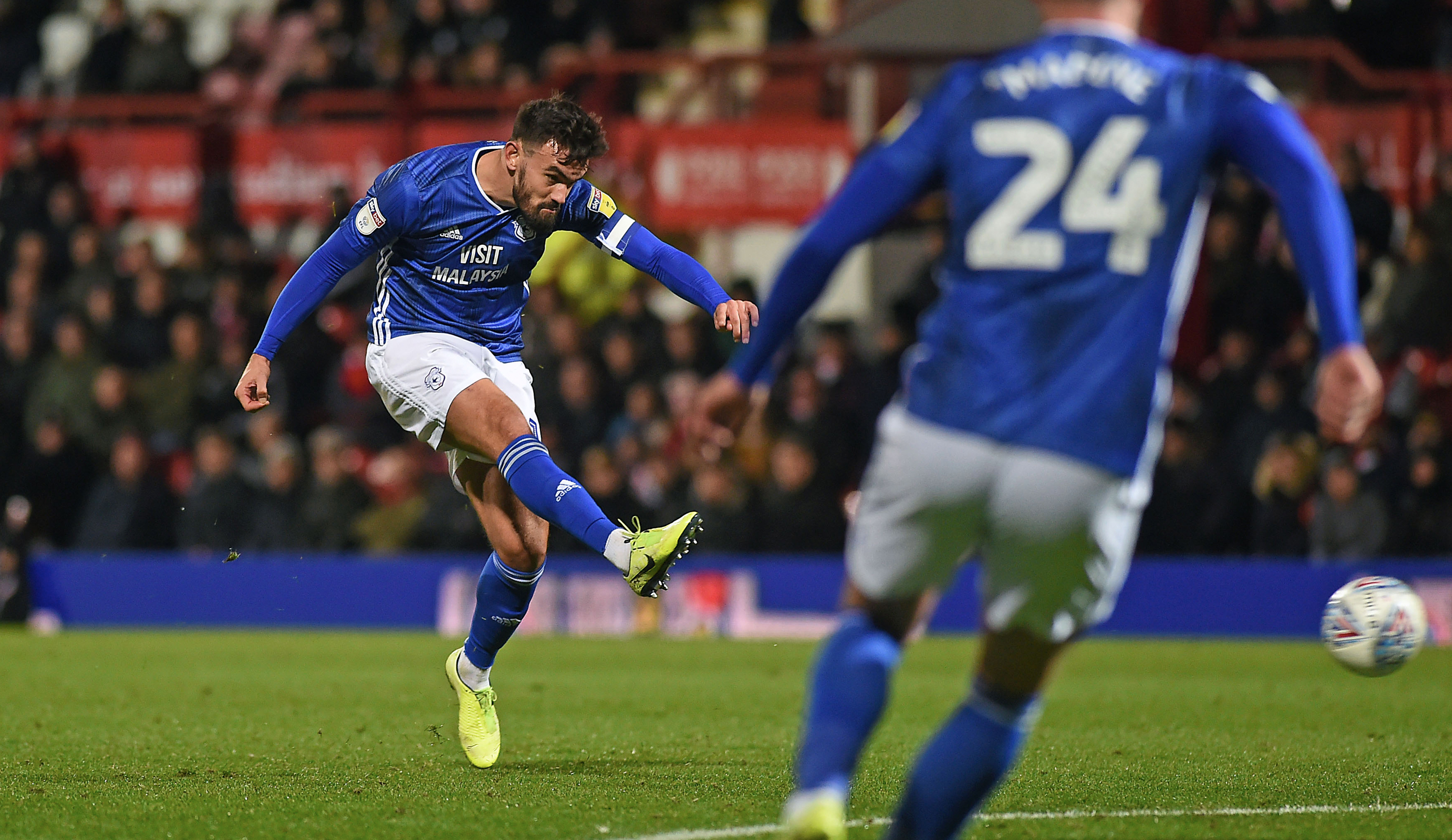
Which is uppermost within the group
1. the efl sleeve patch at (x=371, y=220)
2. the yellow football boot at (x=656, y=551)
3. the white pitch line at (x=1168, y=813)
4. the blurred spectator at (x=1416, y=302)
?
the efl sleeve patch at (x=371, y=220)

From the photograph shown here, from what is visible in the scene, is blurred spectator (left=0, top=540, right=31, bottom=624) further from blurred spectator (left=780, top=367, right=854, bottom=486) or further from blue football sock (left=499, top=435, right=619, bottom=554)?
blue football sock (left=499, top=435, right=619, bottom=554)

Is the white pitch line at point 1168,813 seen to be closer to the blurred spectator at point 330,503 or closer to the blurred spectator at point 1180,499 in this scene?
the blurred spectator at point 1180,499

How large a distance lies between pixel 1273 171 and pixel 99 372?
14.9 m

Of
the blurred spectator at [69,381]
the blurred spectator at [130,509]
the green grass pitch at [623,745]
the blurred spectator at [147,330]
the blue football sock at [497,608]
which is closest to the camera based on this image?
the green grass pitch at [623,745]

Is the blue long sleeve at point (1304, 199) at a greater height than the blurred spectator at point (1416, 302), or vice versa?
the blue long sleeve at point (1304, 199)

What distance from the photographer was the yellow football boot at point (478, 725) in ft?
22.8

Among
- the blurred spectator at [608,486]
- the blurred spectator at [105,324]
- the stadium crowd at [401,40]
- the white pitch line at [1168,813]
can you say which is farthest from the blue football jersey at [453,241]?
the stadium crowd at [401,40]

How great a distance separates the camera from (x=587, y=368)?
623 inches

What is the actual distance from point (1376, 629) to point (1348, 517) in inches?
275

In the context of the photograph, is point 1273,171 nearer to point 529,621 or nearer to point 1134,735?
point 1134,735

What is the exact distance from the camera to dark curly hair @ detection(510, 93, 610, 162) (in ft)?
22.1

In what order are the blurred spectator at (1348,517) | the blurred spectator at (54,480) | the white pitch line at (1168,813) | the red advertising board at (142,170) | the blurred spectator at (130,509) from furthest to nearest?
the red advertising board at (142,170) → the blurred spectator at (54,480) → the blurred spectator at (130,509) → the blurred spectator at (1348,517) → the white pitch line at (1168,813)

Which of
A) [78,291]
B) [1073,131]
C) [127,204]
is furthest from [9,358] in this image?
[1073,131]

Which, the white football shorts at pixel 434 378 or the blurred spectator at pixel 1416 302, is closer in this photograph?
the white football shorts at pixel 434 378
